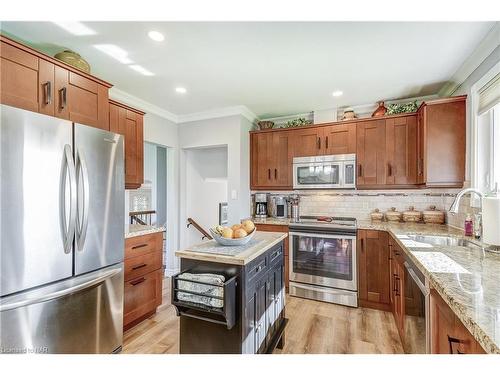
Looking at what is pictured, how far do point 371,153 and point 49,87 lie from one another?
344 centimetres

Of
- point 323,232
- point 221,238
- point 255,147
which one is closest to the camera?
point 221,238

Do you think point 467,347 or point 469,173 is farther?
point 469,173

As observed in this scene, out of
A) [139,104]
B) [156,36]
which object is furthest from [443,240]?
[139,104]

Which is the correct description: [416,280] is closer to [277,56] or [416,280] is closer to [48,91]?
[277,56]

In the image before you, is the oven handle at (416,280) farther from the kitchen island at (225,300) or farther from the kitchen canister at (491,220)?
the kitchen island at (225,300)

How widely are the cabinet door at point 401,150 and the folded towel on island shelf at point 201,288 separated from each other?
273cm

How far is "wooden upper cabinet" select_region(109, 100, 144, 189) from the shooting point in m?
2.35

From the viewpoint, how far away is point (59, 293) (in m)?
1.44

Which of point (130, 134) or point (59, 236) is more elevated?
point (130, 134)

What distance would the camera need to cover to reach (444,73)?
240 centimetres

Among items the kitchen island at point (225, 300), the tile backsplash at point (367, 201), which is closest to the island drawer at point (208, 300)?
the kitchen island at point (225, 300)

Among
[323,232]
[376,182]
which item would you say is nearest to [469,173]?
[376,182]
